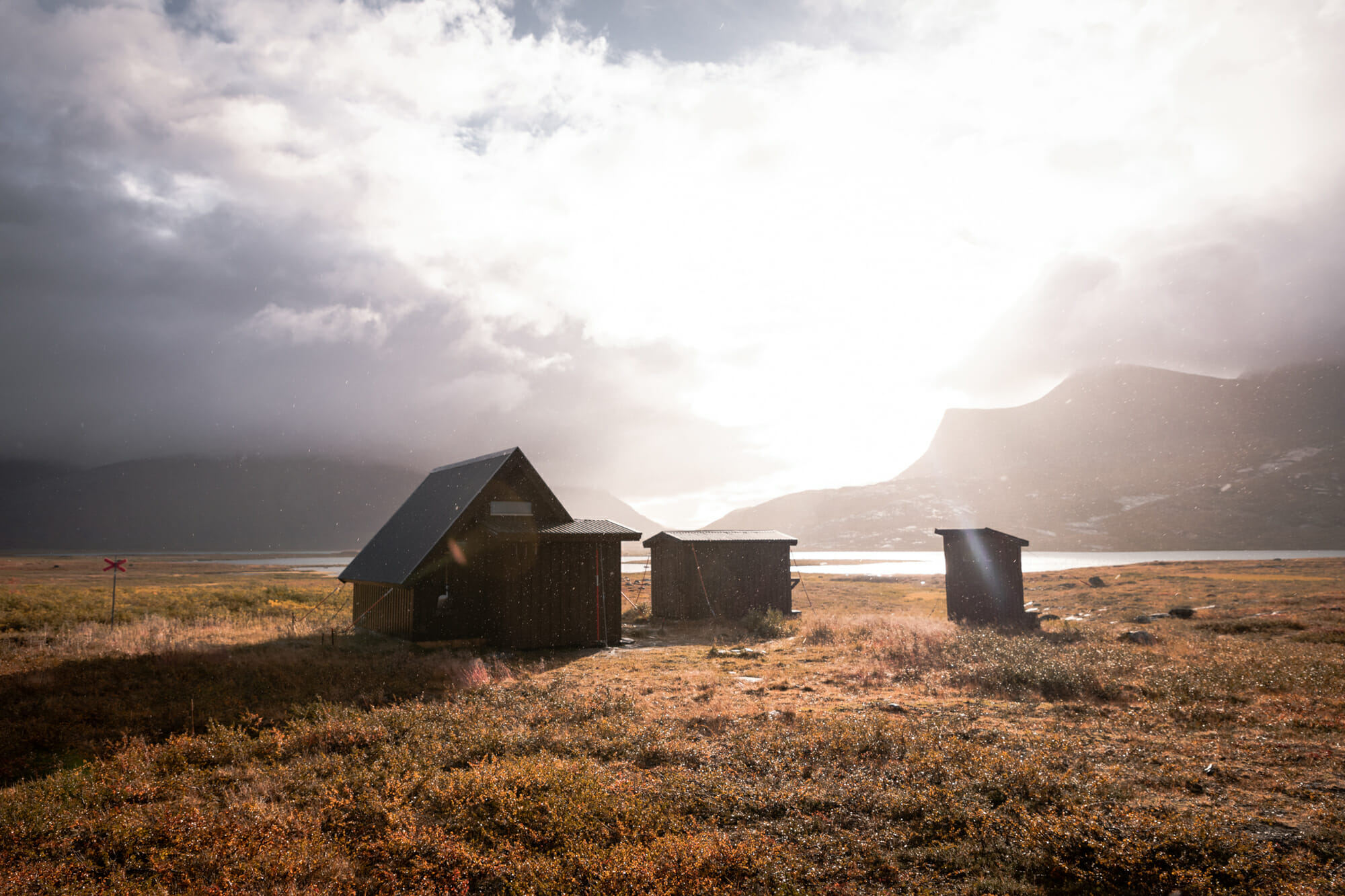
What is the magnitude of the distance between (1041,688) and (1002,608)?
15.7 meters

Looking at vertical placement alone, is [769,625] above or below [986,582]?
below

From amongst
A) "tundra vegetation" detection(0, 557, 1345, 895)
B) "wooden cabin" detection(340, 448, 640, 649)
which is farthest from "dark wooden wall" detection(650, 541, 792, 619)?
"tundra vegetation" detection(0, 557, 1345, 895)

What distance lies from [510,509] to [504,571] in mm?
2483

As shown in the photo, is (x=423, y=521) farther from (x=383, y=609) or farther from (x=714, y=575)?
(x=714, y=575)

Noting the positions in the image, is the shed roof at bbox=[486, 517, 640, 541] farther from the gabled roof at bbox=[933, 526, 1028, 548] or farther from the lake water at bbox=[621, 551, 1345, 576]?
the lake water at bbox=[621, 551, 1345, 576]

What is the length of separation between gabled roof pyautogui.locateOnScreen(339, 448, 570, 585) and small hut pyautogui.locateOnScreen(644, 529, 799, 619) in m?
9.44

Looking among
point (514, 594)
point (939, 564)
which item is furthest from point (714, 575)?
point (939, 564)

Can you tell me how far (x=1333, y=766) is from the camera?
9.55m

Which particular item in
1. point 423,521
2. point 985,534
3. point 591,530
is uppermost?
point 423,521

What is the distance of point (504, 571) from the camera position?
77.6 feet

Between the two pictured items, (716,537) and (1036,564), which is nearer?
(716,537)

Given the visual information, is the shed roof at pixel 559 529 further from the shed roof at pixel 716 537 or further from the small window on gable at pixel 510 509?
the shed roof at pixel 716 537

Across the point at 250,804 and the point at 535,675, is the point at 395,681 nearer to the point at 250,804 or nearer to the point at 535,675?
the point at 535,675

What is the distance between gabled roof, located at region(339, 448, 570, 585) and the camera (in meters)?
23.6
